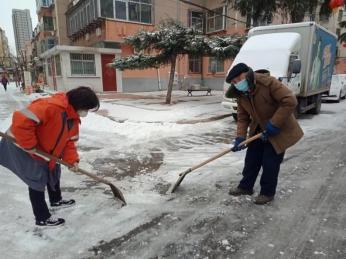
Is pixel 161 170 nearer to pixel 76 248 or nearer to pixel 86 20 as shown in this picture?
pixel 76 248

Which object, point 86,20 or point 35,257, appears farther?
point 86,20

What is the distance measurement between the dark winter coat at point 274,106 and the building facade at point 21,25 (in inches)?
4784

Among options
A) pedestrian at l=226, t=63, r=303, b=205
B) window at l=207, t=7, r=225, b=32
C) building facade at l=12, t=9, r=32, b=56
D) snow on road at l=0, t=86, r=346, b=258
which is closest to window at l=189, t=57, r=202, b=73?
window at l=207, t=7, r=225, b=32

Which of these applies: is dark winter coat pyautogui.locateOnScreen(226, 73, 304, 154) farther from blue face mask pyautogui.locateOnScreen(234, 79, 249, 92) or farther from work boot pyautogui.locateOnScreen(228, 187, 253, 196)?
work boot pyautogui.locateOnScreen(228, 187, 253, 196)

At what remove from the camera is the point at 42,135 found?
2.80 metres

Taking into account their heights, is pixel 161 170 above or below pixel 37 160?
Answer: below

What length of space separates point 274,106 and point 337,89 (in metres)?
13.0

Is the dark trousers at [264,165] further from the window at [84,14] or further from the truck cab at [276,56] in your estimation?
the window at [84,14]

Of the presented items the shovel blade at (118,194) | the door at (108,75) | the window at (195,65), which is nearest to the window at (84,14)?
the door at (108,75)

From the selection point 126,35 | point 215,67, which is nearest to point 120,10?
point 126,35

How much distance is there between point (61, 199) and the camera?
368cm

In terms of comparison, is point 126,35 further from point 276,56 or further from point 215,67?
point 276,56

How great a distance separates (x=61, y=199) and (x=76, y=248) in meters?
1.07

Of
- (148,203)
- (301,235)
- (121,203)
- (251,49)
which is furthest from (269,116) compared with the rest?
(251,49)
